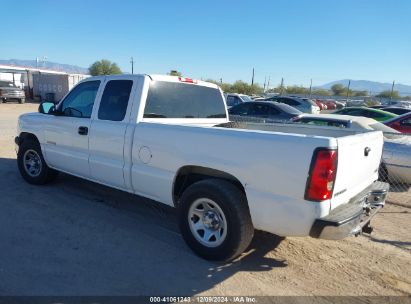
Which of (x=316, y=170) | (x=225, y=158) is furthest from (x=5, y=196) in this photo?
(x=316, y=170)

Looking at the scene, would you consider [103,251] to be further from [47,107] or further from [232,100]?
[232,100]

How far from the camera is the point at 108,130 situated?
4766mm

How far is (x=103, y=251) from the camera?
13.3 ft

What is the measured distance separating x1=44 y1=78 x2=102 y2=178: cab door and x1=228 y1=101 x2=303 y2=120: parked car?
29.2ft

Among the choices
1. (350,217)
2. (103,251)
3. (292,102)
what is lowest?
(103,251)

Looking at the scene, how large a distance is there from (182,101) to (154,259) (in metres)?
Answer: 2.22

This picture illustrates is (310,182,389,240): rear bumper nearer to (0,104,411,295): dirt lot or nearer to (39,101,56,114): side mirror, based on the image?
(0,104,411,295): dirt lot

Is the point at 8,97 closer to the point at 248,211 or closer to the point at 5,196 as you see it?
the point at 5,196

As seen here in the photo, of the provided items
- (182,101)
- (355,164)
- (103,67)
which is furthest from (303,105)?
(103,67)

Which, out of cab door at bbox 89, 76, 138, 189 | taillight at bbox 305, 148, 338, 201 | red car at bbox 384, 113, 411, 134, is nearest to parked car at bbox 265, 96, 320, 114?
red car at bbox 384, 113, 411, 134

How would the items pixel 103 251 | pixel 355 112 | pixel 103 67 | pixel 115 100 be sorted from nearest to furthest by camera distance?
pixel 103 251 < pixel 115 100 < pixel 355 112 < pixel 103 67

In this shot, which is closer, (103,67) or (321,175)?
(321,175)

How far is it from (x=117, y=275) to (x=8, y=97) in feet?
100

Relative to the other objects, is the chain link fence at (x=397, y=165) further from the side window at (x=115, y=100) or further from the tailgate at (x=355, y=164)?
the tailgate at (x=355, y=164)
